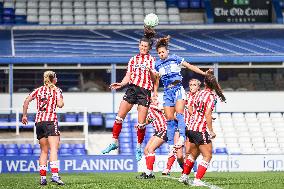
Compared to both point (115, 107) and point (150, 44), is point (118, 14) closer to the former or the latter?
point (115, 107)

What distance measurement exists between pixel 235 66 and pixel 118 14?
242 inches

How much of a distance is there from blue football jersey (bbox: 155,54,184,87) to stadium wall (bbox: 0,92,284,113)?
1979 centimetres

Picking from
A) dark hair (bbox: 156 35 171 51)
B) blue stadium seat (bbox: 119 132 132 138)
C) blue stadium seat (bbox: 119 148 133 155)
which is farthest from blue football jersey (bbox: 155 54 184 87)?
blue stadium seat (bbox: 119 132 132 138)

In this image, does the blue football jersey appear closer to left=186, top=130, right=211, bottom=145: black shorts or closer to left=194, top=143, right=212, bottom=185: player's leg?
left=186, top=130, right=211, bottom=145: black shorts

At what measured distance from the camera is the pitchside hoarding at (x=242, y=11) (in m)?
42.0

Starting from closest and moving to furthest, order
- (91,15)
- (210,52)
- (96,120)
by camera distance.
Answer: (96,120) → (210,52) → (91,15)

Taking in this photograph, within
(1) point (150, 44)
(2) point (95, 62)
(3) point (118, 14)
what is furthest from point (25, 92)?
(1) point (150, 44)

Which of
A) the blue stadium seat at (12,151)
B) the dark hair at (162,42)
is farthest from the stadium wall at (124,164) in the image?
the dark hair at (162,42)

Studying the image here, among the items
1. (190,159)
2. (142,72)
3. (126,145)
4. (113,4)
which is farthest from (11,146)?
(190,159)

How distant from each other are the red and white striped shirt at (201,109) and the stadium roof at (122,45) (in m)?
20.9

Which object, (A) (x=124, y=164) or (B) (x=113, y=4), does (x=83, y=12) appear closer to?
(B) (x=113, y=4)

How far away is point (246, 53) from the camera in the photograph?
39281 mm

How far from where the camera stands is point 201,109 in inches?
682

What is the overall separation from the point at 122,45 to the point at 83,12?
3.38 meters
